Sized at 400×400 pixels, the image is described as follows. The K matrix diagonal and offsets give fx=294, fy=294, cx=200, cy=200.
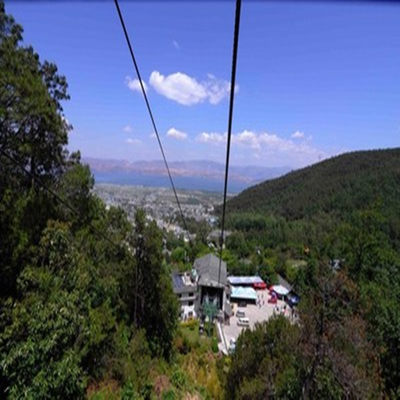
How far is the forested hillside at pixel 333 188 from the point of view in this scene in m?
59.3

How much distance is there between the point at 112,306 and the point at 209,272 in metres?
15.2

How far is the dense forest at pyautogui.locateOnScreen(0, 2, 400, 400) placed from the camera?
5711mm

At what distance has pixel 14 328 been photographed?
17.9 feet

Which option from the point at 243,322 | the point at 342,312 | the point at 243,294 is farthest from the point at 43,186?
the point at 243,294

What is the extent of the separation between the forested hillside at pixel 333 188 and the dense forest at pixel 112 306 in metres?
46.8

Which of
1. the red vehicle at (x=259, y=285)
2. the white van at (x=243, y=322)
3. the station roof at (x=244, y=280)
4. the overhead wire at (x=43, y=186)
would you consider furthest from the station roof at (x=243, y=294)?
the overhead wire at (x=43, y=186)

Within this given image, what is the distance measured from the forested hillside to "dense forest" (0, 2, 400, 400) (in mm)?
46840

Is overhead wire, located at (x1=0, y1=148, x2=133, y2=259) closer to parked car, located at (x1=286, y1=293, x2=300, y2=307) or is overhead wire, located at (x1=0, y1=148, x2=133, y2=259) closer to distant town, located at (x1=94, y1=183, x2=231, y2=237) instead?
parked car, located at (x1=286, y1=293, x2=300, y2=307)

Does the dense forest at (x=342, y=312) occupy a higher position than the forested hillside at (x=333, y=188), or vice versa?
the forested hillside at (x=333, y=188)

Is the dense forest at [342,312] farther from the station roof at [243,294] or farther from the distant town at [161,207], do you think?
the distant town at [161,207]

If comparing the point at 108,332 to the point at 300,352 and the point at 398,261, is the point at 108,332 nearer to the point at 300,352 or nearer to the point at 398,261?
the point at 300,352

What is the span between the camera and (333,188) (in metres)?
71.6

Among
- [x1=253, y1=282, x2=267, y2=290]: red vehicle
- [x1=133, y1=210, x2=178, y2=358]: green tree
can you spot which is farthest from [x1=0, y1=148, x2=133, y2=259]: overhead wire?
[x1=253, y1=282, x2=267, y2=290]: red vehicle

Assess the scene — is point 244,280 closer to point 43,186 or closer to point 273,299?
point 273,299
